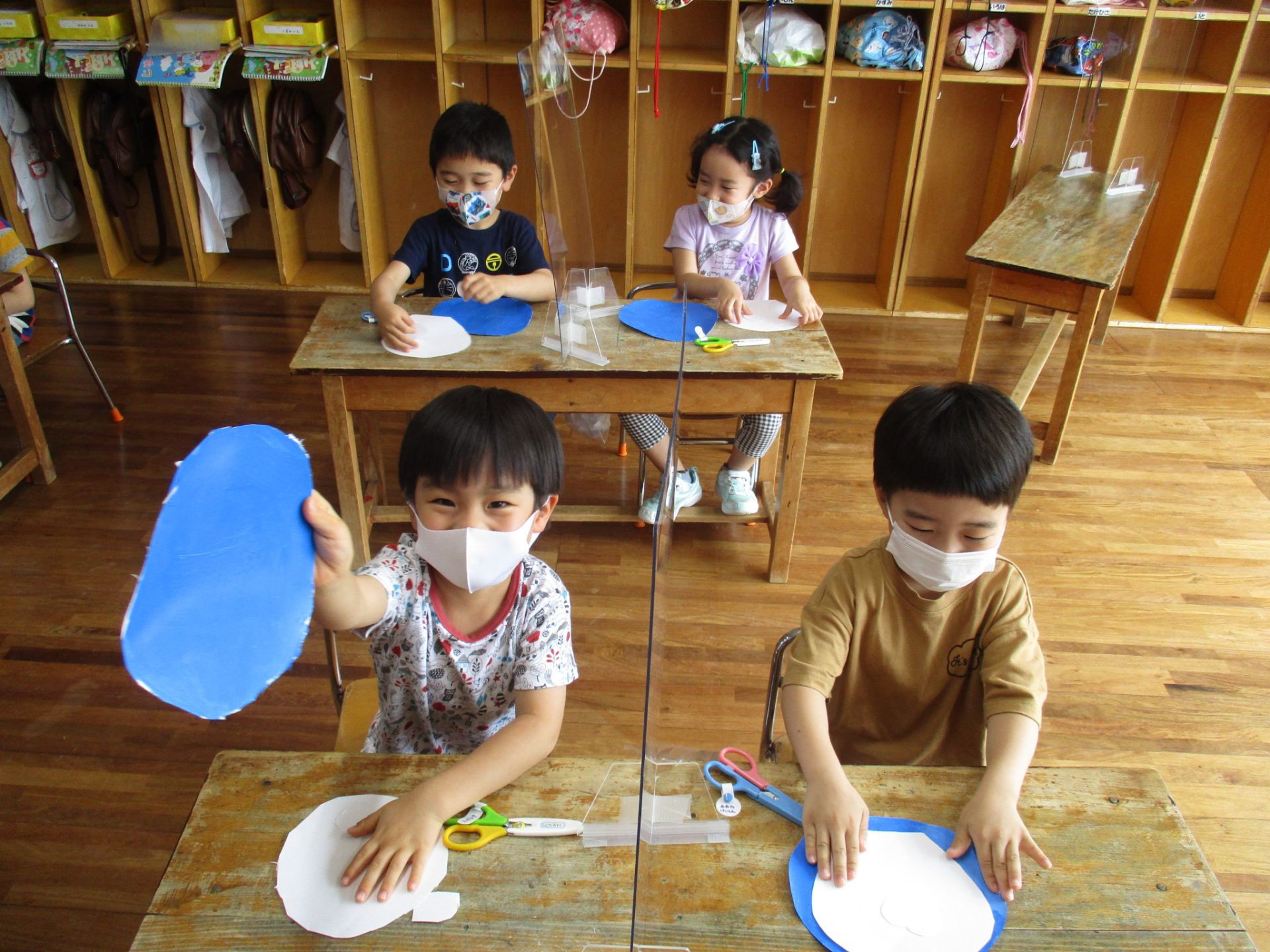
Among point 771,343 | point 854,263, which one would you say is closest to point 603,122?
point 854,263

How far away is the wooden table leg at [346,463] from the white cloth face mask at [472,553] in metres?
0.98

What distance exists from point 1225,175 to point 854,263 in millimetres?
1601

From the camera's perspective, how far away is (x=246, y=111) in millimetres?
3893

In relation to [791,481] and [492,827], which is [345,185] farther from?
[492,827]

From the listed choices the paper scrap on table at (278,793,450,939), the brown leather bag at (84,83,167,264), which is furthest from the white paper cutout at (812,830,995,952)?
the brown leather bag at (84,83,167,264)

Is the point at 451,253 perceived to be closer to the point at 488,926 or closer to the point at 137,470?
the point at 137,470

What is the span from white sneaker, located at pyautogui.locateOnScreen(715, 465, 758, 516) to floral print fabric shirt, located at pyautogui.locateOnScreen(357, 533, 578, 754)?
1.33m

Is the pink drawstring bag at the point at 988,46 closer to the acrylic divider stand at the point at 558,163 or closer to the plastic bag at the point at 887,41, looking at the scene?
the plastic bag at the point at 887,41

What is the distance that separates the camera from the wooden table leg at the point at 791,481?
211cm

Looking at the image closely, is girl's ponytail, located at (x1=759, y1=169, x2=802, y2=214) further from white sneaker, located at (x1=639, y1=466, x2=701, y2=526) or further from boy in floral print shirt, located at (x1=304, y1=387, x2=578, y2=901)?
boy in floral print shirt, located at (x1=304, y1=387, x2=578, y2=901)

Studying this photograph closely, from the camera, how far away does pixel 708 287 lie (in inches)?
92.9

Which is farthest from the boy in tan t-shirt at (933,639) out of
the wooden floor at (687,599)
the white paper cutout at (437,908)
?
the white paper cutout at (437,908)

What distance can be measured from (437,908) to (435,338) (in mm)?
1436

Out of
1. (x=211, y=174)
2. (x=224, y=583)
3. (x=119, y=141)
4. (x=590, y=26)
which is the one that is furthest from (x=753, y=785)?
(x=119, y=141)
